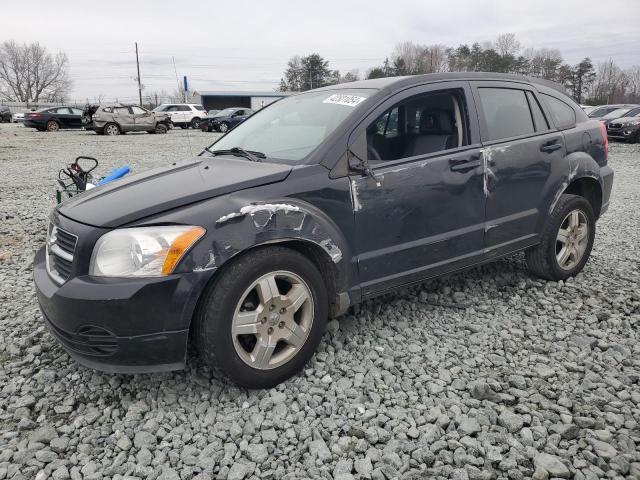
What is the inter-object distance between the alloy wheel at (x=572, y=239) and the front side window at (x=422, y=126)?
138cm

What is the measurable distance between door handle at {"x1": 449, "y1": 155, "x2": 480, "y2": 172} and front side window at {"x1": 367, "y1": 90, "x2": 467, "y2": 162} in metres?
0.11

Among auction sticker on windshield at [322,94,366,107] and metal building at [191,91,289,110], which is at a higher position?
metal building at [191,91,289,110]

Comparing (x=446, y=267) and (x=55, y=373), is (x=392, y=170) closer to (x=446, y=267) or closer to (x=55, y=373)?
(x=446, y=267)

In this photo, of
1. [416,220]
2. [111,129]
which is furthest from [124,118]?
[416,220]

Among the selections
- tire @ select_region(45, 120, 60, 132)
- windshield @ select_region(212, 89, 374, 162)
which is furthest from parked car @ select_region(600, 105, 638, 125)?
tire @ select_region(45, 120, 60, 132)

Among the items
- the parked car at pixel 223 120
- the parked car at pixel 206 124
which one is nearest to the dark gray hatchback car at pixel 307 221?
the parked car at pixel 223 120

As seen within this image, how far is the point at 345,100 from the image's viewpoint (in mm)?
3355

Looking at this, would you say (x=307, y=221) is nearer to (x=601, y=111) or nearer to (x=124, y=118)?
(x=601, y=111)

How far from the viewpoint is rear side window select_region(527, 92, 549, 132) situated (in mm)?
4020

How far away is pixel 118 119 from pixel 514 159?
930 inches

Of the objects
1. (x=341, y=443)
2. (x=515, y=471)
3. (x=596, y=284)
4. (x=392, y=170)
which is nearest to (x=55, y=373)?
(x=341, y=443)

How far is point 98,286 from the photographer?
242 centimetres

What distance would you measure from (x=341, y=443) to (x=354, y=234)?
1.17 metres

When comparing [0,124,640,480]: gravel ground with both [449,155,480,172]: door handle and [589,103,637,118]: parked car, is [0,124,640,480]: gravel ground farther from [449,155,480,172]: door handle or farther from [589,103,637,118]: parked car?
[589,103,637,118]: parked car
